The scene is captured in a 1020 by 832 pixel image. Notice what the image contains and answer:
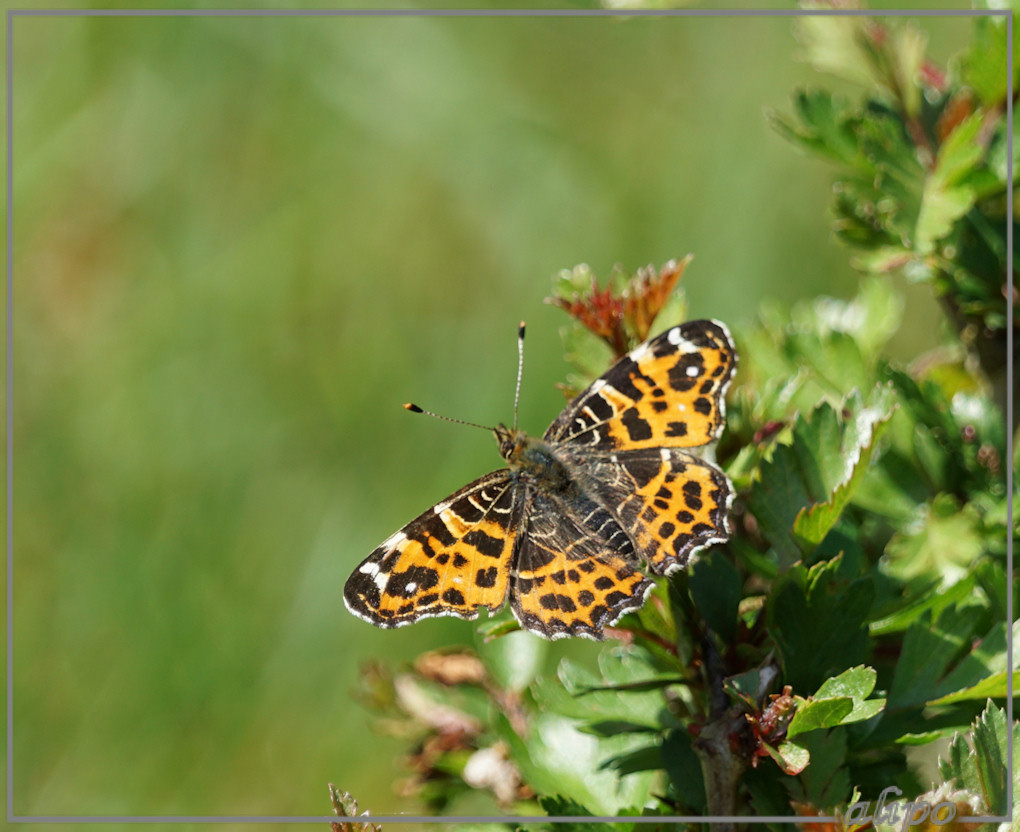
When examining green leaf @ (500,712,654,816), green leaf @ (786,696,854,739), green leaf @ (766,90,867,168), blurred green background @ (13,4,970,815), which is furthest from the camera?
blurred green background @ (13,4,970,815)

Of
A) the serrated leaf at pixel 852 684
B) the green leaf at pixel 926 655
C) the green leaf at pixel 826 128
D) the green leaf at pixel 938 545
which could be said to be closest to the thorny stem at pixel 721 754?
the serrated leaf at pixel 852 684

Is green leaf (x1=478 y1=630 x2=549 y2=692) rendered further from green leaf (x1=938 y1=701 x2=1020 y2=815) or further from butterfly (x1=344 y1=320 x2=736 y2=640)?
green leaf (x1=938 y1=701 x2=1020 y2=815)

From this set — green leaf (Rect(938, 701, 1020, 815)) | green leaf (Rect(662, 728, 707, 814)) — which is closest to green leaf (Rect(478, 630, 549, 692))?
green leaf (Rect(662, 728, 707, 814))

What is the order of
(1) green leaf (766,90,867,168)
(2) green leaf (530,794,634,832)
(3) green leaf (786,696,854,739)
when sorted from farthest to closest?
(1) green leaf (766,90,867,168) < (2) green leaf (530,794,634,832) < (3) green leaf (786,696,854,739)

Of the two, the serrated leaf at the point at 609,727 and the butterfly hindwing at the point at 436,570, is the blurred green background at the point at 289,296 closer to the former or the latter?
the butterfly hindwing at the point at 436,570

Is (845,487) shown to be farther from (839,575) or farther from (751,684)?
(751,684)

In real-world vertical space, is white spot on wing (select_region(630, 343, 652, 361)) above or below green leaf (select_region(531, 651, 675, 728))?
above

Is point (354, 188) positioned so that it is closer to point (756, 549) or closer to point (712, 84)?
point (712, 84)

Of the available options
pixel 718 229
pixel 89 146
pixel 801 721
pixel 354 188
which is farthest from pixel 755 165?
pixel 801 721
